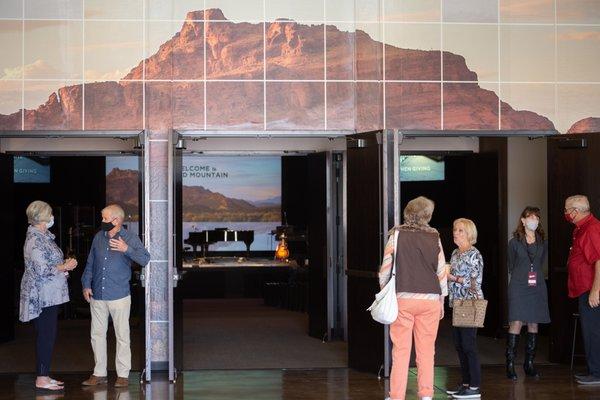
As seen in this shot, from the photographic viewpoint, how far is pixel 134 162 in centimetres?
2255

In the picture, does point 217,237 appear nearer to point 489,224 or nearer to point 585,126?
point 489,224

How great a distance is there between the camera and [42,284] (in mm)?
8797

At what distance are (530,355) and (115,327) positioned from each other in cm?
368

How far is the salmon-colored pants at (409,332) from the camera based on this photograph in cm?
761

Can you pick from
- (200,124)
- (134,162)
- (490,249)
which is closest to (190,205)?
(134,162)

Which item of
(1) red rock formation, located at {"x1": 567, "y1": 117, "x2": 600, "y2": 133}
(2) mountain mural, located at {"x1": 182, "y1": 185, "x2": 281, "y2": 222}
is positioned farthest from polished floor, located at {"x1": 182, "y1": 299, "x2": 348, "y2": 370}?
(2) mountain mural, located at {"x1": 182, "y1": 185, "x2": 281, "y2": 222}

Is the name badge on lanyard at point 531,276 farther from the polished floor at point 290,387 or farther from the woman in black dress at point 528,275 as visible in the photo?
the polished floor at point 290,387

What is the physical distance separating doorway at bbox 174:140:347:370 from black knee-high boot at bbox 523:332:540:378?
6.27 ft

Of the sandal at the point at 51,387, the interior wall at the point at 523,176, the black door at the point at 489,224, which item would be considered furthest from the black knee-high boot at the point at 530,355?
the sandal at the point at 51,387

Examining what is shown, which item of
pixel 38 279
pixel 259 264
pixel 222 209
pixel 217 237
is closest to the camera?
A: pixel 38 279

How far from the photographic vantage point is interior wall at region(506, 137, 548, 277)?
13281mm

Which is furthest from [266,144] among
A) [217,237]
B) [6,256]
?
[217,237]

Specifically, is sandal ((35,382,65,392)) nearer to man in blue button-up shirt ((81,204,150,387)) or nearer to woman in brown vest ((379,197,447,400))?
man in blue button-up shirt ((81,204,150,387))

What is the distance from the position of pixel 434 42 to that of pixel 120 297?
3759 mm
